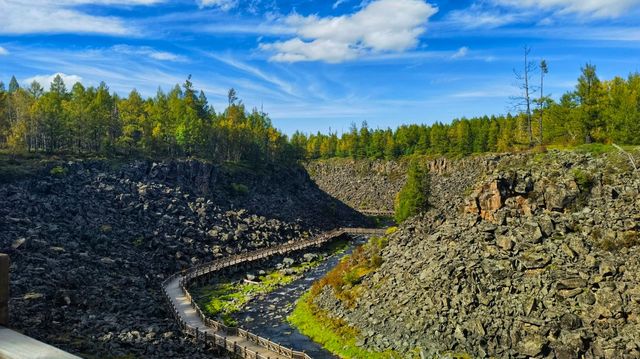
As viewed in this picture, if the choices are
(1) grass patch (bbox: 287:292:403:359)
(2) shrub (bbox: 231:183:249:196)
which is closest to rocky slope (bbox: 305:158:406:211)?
(2) shrub (bbox: 231:183:249:196)

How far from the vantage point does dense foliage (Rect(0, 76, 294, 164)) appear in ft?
330

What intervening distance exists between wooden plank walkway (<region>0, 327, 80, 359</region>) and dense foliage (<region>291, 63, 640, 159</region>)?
66.4 metres

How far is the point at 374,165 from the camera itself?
597ft

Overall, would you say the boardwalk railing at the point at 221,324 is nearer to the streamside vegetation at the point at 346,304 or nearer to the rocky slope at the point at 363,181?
the streamside vegetation at the point at 346,304

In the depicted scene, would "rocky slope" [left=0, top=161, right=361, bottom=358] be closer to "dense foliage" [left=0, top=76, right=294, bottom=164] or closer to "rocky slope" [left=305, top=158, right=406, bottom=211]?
"dense foliage" [left=0, top=76, right=294, bottom=164]

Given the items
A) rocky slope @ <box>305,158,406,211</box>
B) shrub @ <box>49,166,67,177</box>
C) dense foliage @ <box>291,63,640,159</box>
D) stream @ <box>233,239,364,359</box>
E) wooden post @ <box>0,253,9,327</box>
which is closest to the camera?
wooden post @ <box>0,253,9,327</box>

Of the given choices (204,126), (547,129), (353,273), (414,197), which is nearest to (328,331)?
(353,273)

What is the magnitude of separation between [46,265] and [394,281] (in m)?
38.3

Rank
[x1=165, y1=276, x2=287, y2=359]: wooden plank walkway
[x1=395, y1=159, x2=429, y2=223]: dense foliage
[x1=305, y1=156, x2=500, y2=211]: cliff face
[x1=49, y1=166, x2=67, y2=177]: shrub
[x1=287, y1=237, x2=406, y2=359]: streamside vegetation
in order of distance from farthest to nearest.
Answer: [x1=305, y1=156, x2=500, y2=211]: cliff face → [x1=49, y1=166, x2=67, y2=177]: shrub → [x1=395, y1=159, x2=429, y2=223]: dense foliage → [x1=287, y1=237, x2=406, y2=359]: streamside vegetation → [x1=165, y1=276, x2=287, y2=359]: wooden plank walkway

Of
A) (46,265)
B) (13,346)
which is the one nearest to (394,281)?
(46,265)

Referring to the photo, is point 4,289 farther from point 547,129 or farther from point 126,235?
point 547,129

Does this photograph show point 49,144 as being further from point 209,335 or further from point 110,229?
point 209,335

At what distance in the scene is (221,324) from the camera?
44938mm

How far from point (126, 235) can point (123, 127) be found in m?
54.6
